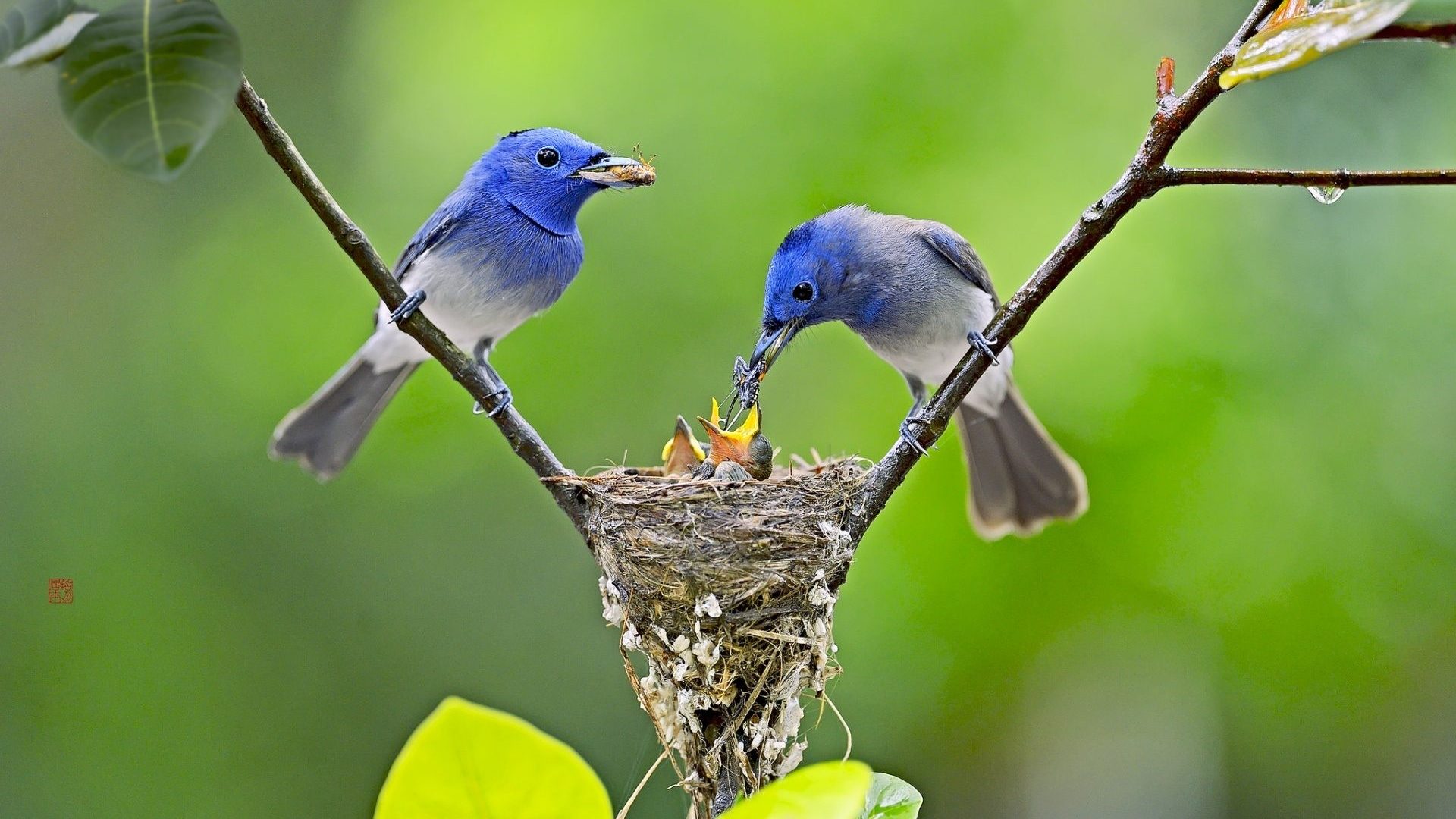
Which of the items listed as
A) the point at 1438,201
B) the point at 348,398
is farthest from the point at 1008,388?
the point at 348,398

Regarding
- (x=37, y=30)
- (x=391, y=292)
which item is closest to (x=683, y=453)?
(x=391, y=292)

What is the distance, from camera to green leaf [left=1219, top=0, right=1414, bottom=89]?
743 mm

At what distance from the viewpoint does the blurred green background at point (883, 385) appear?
8.68 feet

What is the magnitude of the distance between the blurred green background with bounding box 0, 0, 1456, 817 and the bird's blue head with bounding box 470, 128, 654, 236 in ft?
1.78

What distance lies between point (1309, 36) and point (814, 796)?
23.6 inches

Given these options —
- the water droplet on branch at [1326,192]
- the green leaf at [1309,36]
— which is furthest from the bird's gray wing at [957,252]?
the green leaf at [1309,36]

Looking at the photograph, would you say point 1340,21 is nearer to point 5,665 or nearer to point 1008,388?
point 1008,388

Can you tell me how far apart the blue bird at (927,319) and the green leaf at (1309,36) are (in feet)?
3.97

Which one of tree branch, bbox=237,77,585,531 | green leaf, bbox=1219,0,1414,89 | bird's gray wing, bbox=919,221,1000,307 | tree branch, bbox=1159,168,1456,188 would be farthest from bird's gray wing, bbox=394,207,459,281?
green leaf, bbox=1219,0,1414,89

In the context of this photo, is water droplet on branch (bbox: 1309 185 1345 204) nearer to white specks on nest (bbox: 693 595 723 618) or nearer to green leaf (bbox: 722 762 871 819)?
green leaf (bbox: 722 762 871 819)

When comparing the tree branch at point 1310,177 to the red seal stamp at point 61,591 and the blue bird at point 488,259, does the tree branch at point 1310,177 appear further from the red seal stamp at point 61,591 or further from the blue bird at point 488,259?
the red seal stamp at point 61,591

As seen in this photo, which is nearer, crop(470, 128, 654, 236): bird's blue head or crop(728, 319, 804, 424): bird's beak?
crop(470, 128, 654, 236): bird's blue head

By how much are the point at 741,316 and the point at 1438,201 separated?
164cm

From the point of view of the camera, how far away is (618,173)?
1730mm
